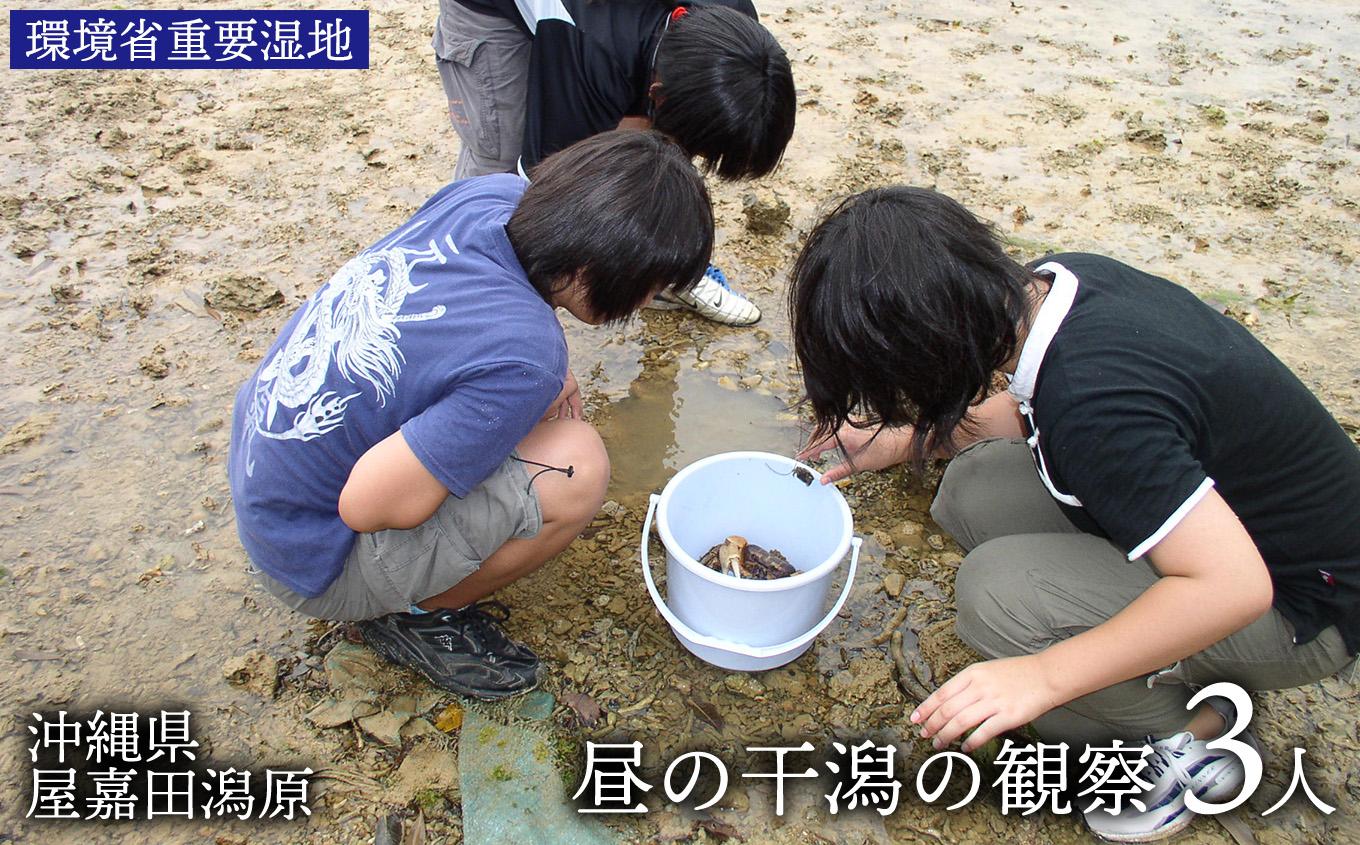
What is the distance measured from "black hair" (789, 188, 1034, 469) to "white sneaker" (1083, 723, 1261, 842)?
86 cm

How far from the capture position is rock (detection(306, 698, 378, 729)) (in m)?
1.91

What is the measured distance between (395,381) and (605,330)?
1.59 m

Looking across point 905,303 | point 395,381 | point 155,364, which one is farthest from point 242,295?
point 905,303

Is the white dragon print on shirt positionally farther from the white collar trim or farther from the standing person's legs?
the standing person's legs

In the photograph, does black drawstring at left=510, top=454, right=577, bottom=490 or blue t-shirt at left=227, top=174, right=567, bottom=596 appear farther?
black drawstring at left=510, top=454, right=577, bottom=490

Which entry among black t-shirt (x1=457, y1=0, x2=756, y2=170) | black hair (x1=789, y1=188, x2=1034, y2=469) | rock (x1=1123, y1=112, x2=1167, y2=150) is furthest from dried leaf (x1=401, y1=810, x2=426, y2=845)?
rock (x1=1123, y1=112, x2=1167, y2=150)

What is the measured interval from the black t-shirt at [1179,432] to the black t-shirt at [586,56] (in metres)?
1.30

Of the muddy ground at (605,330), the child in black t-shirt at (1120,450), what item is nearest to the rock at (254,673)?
the muddy ground at (605,330)

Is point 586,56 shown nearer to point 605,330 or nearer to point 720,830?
point 605,330

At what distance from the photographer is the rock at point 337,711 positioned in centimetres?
191

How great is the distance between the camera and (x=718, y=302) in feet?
9.94

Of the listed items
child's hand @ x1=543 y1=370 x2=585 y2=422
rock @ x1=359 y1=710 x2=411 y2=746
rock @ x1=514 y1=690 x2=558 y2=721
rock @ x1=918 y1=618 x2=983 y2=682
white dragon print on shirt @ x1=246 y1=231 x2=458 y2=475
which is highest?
white dragon print on shirt @ x1=246 y1=231 x2=458 y2=475

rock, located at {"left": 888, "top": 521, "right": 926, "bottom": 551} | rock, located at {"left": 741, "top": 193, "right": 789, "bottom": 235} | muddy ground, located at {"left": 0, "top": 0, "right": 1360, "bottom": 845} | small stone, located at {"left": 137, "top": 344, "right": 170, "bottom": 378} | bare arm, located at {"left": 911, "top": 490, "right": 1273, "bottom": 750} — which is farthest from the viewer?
rock, located at {"left": 741, "top": 193, "right": 789, "bottom": 235}

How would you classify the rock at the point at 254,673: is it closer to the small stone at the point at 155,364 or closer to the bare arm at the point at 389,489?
the bare arm at the point at 389,489
